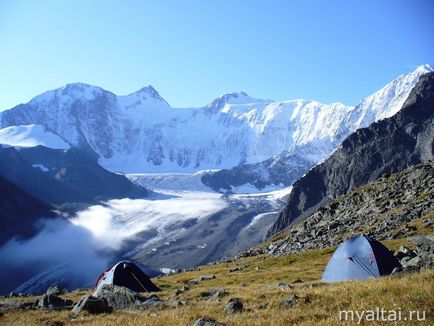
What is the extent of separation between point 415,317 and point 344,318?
1912 mm

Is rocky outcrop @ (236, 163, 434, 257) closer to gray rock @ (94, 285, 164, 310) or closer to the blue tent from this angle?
the blue tent

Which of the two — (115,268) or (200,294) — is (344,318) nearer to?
(200,294)

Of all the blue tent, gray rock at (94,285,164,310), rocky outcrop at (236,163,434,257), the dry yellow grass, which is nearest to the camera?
the dry yellow grass

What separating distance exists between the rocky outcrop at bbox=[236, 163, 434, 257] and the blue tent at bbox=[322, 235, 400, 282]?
79.2ft

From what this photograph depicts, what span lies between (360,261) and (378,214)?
45.0 metres

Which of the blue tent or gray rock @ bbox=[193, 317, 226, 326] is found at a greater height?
gray rock @ bbox=[193, 317, 226, 326]

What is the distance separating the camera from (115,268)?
35438 mm

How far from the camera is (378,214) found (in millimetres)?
70625

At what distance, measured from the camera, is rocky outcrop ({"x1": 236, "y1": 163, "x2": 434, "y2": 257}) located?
59.4 meters

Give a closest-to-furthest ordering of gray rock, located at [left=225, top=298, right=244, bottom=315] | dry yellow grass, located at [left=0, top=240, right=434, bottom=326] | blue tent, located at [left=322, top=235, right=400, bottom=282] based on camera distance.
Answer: dry yellow grass, located at [left=0, top=240, right=434, bottom=326] → gray rock, located at [left=225, top=298, right=244, bottom=315] → blue tent, located at [left=322, top=235, right=400, bottom=282]

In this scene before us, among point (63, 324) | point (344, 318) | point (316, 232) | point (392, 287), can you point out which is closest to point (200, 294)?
point (63, 324)

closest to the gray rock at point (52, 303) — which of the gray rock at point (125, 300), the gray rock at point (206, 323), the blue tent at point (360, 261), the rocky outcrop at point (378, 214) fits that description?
the gray rock at point (125, 300)

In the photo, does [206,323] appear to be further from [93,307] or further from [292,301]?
[93,307]

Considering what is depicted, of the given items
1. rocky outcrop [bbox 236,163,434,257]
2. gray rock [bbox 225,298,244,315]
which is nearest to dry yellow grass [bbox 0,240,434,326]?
gray rock [bbox 225,298,244,315]
